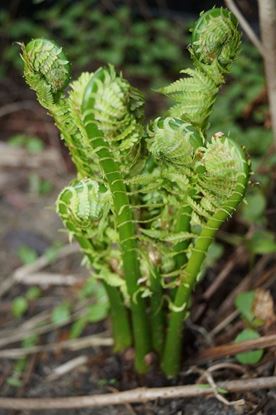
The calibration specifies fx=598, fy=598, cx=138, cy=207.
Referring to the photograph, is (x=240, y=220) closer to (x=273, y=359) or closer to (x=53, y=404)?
(x=273, y=359)

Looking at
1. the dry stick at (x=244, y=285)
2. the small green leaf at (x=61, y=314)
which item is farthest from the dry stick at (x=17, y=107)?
the dry stick at (x=244, y=285)

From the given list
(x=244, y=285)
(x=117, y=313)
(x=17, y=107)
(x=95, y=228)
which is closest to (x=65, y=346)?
(x=117, y=313)

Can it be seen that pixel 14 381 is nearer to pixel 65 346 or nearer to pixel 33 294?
pixel 65 346

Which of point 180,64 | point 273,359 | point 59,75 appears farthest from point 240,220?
point 180,64

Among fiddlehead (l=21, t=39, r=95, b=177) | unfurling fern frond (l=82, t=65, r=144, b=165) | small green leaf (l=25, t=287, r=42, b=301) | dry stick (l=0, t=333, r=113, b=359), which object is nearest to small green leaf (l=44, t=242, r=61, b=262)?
small green leaf (l=25, t=287, r=42, b=301)

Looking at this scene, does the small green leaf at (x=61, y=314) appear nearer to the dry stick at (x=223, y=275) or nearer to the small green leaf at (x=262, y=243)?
the dry stick at (x=223, y=275)

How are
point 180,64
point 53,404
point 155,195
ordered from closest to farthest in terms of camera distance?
point 155,195
point 53,404
point 180,64
